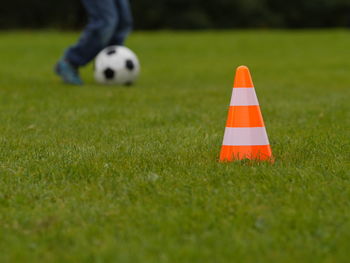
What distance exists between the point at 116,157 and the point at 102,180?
0.61 meters

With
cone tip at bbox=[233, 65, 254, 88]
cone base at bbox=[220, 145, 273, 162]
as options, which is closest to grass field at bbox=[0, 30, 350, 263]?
cone base at bbox=[220, 145, 273, 162]

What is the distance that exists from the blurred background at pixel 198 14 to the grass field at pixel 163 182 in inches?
1584

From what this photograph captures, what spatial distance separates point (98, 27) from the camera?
28.2ft

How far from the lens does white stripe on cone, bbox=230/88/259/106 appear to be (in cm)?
393

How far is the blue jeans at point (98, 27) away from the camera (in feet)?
28.1

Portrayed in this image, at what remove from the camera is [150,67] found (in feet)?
45.2

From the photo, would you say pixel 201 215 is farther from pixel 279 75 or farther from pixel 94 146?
pixel 279 75

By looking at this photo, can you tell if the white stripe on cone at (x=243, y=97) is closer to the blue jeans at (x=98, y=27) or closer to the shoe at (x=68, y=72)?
the blue jeans at (x=98, y=27)

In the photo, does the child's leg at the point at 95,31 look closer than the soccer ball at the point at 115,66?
Yes

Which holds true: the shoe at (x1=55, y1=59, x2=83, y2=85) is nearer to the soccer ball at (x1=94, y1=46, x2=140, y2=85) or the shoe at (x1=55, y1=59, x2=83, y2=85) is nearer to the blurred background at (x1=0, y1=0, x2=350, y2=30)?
the soccer ball at (x1=94, y1=46, x2=140, y2=85)

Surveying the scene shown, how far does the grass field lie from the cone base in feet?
0.32

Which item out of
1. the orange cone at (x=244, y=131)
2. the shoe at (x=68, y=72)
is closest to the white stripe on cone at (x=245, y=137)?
the orange cone at (x=244, y=131)

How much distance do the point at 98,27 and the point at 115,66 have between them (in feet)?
1.90

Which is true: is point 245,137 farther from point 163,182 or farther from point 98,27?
point 98,27
